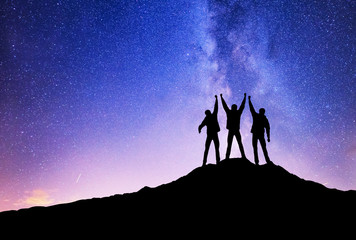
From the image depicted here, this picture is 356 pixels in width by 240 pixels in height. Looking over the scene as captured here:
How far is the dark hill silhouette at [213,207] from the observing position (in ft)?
18.7

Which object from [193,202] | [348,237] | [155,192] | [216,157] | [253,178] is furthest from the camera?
[216,157]

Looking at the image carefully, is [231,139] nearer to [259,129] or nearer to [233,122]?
[233,122]

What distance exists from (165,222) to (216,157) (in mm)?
3236

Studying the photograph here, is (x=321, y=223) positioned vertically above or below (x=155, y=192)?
below

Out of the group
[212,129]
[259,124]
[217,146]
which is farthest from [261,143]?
[212,129]

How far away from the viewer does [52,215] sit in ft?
23.0

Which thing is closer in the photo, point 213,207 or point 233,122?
point 213,207

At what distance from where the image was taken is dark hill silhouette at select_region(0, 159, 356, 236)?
224 inches

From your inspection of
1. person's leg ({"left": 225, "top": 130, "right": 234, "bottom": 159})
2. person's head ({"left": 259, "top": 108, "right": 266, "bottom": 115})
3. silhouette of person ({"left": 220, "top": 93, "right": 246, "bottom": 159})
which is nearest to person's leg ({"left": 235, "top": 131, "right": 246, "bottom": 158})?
silhouette of person ({"left": 220, "top": 93, "right": 246, "bottom": 159})

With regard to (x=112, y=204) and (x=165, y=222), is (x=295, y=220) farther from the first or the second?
(x=112, y=204)

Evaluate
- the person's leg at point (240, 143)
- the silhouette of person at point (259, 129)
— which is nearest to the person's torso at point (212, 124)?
the person's leg at point (240, 143)

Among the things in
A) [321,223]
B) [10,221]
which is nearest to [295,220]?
[321,223]

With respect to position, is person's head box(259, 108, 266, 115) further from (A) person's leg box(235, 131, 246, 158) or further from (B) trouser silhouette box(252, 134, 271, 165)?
(A) person's leg box(235, 131, 246, 158)

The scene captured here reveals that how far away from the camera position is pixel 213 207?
20.1ft
